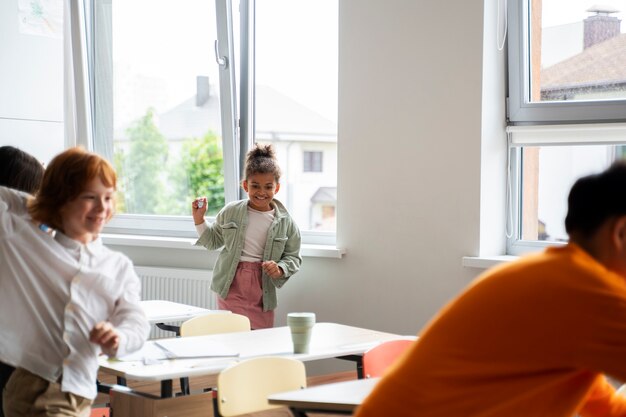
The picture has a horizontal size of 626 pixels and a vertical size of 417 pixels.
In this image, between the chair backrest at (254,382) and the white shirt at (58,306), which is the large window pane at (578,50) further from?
the white shirt at (58,306)

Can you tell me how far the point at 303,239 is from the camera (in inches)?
222

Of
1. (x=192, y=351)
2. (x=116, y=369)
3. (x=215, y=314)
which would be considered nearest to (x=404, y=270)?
(x=215, y=314)

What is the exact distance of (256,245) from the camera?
16.3 ft

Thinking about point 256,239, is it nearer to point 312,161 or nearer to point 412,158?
point 312,161

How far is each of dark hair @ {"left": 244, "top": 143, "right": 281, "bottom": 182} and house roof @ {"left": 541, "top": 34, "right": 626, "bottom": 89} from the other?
1.50m

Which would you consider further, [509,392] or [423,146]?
[423,146]

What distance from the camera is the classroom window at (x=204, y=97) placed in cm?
559

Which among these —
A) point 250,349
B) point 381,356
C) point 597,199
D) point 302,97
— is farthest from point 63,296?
point 302,97

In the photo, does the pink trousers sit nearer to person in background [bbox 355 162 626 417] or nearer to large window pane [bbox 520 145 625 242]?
large window pane [bbox 520 145 625 242]

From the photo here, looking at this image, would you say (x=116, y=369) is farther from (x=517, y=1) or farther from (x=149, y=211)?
(x=149, y=211)

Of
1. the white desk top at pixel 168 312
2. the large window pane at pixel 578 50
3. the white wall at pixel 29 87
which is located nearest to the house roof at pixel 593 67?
the large window pane at pixel 578 50

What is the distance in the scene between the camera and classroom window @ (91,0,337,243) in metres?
5.59

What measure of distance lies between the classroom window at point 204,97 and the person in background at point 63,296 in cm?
310

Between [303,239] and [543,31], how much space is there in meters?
1.94
